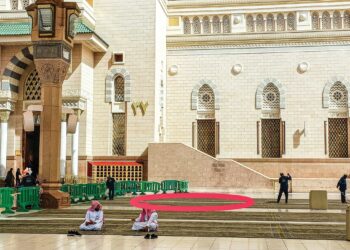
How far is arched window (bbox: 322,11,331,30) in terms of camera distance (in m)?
29.0

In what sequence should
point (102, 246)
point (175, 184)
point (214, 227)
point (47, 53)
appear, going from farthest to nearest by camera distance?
1. point (175, 184)
2. point (47, 53)
3. point (214, 227)
4. point (102, 246)

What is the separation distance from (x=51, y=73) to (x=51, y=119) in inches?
57.9

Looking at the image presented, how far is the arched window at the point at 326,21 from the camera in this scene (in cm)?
2903

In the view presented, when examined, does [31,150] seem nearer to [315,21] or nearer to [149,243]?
[315,21]

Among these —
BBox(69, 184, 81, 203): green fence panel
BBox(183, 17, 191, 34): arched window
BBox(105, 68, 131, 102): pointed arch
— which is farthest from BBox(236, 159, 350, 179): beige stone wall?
BBox(69, 184, 81, 203): green fence panel

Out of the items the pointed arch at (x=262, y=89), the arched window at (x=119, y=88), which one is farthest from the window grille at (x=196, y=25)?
the arched window at (x=119, y=88)

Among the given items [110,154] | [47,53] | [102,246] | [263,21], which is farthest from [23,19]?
[102,246]

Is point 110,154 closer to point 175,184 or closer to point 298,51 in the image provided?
point 175,184

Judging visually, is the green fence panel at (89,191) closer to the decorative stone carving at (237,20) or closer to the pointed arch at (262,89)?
the pointed arch at (262,89)

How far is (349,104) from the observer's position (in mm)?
28031

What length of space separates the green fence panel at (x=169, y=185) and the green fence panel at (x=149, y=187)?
24 centimetres

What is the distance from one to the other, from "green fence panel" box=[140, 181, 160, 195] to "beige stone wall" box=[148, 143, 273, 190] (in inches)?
85.8

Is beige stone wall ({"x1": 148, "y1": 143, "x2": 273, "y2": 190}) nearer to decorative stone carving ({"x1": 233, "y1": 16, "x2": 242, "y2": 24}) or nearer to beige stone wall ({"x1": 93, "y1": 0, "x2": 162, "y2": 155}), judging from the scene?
beige stone wall ({"x1": 93, "y1": 0, "x2": 162, "y2": 155})

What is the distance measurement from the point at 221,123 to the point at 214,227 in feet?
57.2
